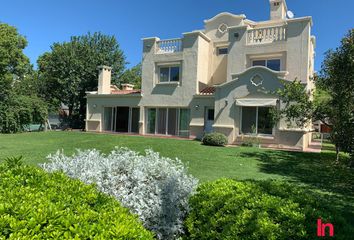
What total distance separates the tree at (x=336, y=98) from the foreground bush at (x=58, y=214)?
29.8 feet

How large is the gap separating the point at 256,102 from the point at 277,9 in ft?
41.1

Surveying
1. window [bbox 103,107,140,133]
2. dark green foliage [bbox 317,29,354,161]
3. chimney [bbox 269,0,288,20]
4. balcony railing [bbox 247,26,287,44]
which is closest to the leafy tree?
window [bbox 103,107,140,133]

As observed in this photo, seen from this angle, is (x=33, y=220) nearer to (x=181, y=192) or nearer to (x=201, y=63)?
(x=181, y=192)

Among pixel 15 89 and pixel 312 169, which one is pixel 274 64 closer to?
pixel 312 169

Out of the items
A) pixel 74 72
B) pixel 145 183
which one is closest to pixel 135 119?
pixel 74 72

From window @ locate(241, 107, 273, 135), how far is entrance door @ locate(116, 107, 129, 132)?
1350cm

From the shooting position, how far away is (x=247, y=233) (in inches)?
172

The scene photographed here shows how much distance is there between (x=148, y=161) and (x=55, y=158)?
2.12m

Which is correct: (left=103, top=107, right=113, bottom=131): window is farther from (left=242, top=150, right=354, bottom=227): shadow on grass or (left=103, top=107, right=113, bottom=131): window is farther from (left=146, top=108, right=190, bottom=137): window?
(left=242, top=150, right=354, bottom=227): shadow on grass

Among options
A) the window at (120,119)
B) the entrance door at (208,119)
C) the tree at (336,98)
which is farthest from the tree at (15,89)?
the tree at (336,98)

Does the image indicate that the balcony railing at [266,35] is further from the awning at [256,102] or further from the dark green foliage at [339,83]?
the dark green foliage at [339,83]

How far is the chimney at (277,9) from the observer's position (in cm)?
2902

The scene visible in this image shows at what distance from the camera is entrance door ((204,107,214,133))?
1009 inches

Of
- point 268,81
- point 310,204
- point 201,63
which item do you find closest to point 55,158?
point 310,204
